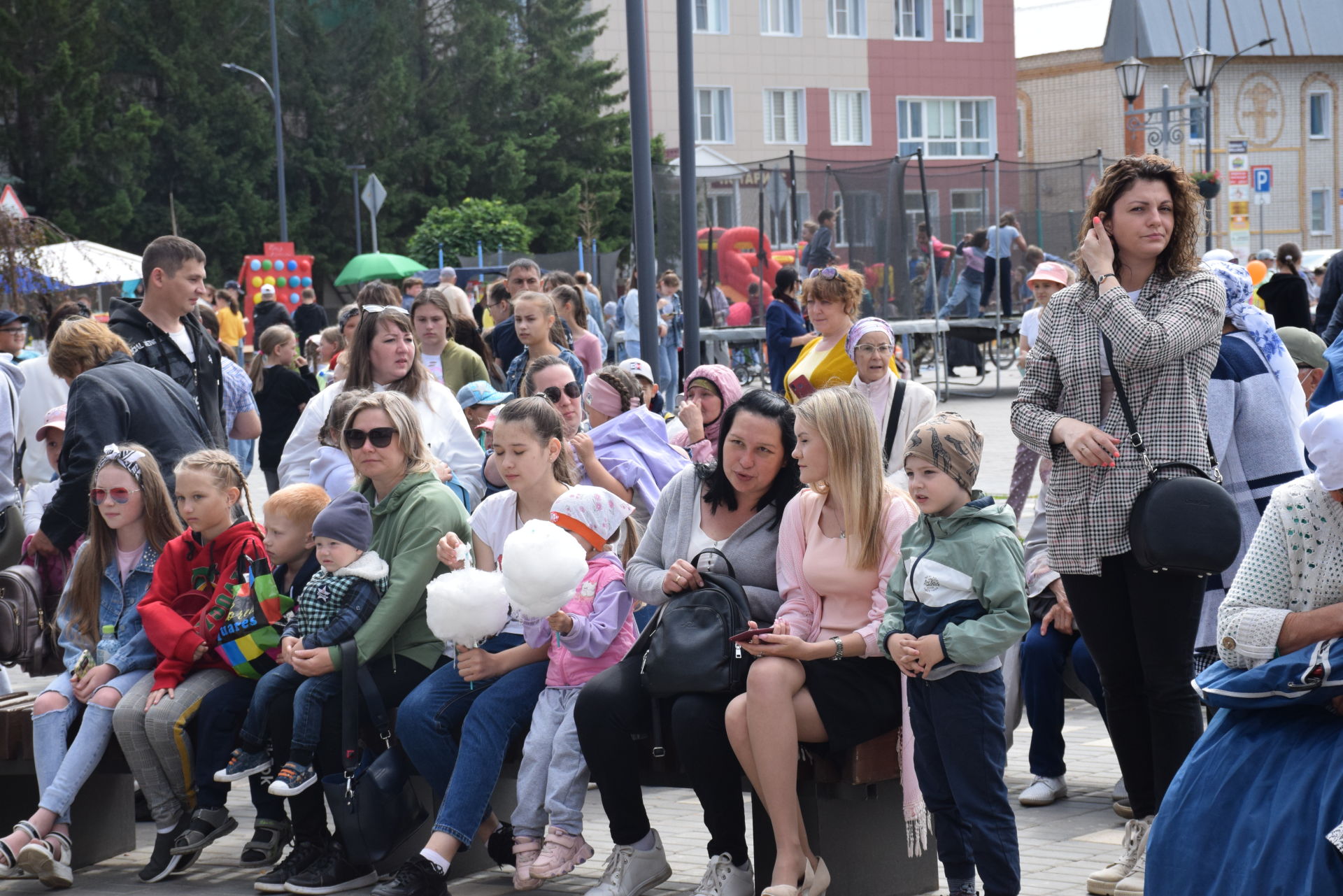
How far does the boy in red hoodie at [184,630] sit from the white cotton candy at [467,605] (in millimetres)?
974

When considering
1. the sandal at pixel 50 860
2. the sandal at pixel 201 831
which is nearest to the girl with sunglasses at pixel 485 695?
the sandal at pixel 201 831

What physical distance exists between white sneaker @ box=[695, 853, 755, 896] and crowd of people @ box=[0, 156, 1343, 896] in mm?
15

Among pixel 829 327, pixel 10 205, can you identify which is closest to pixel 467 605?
pixel 829 327

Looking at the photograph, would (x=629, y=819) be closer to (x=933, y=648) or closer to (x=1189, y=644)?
(x=933, y=648)

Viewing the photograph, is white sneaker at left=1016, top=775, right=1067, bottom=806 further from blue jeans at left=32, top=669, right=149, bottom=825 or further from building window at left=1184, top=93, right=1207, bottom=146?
building window at left=1184, top=93, right=1207, bottom=146

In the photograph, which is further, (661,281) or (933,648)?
(661,281)

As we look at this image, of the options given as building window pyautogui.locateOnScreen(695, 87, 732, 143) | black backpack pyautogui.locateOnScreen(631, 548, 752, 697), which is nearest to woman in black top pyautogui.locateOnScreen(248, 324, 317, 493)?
black backpack pyautogui.locateOnScreen(631, 548, 752, 697)

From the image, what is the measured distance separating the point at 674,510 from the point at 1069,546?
55.1 inches

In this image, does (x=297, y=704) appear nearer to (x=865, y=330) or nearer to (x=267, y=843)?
(x=267, y=843)

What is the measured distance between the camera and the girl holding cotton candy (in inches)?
202

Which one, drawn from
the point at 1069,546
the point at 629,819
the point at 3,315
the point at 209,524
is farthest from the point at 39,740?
the point at 3,315

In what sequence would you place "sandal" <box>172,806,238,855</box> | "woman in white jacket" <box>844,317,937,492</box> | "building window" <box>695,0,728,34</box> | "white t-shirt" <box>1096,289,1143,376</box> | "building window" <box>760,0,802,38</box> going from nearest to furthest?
"white t-shirt" <box>1096,289,1143,376</box> → "sandal" <box>172,806,238,855</box> → "woman in white jacket" <box>844,317,937,492</box> → "building window" <box>695,0,728,34</box> → "building window" <box>760,0,802,38</box>

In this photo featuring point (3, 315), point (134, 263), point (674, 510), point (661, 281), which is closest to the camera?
point (674, 510)

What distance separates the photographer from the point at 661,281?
2031 centimetres
